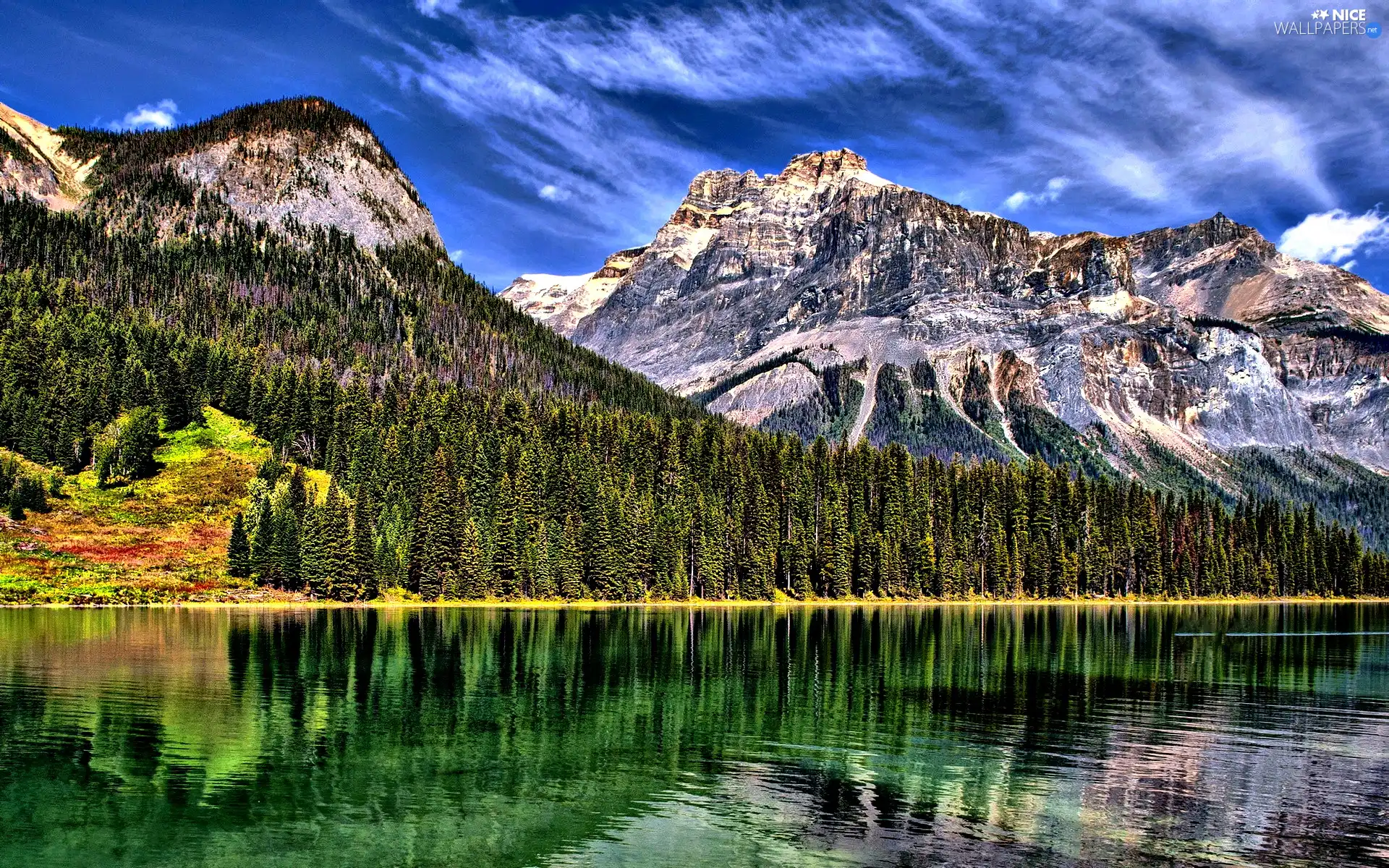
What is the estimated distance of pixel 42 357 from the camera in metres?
165

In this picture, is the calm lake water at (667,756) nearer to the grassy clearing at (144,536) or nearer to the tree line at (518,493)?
the grassy clearing at (144,536)

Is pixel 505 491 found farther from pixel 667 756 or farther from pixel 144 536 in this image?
pixel 667 756

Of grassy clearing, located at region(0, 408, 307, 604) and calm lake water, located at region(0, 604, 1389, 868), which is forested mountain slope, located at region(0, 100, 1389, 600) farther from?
calm lake water, located at region(0, 604, 1389, 868)

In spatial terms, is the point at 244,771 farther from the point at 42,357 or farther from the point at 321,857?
the point at 42,357

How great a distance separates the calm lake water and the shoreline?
125 ft

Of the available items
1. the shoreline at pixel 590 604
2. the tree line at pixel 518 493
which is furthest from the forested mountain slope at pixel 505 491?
the shoreline at pixel 590 604

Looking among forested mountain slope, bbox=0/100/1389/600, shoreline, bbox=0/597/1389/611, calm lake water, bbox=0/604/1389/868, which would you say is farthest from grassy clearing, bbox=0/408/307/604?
calm lake water, bbox=0/604/1389/868

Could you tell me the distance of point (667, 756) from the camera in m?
37.8

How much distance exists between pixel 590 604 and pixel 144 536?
188 feet

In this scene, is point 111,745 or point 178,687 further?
point 178,687

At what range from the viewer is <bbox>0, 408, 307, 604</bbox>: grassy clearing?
115500mm

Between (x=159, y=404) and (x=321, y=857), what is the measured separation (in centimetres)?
16320

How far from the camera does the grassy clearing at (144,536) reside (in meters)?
116

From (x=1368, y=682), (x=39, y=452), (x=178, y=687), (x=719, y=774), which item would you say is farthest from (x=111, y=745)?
(x=39, y=452)
